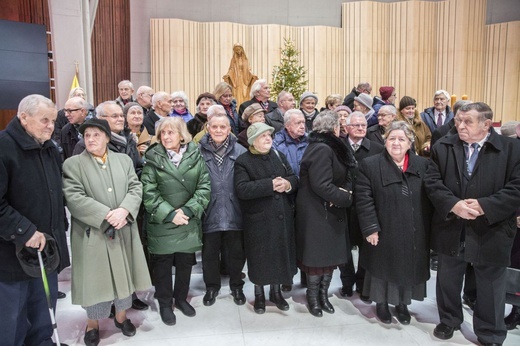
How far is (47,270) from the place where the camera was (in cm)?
257

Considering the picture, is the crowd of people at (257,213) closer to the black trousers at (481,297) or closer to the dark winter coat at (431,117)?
the black trousers at (481,297)

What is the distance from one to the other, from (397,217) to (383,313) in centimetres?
83

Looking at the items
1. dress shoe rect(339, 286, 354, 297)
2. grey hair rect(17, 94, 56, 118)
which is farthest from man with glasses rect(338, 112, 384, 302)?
grey hair rect(17, 94, 56, 118)

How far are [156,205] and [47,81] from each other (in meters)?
5.45

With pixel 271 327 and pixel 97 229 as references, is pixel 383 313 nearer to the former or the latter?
pixel 271 327

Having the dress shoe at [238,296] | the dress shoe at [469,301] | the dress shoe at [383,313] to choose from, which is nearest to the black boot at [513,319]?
the dress shoe at [469,301]

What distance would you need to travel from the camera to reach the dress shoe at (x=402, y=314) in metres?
3.32

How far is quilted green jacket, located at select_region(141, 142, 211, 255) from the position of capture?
3.18 metres

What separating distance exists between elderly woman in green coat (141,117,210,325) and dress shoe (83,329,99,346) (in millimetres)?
511

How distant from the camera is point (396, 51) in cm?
1093

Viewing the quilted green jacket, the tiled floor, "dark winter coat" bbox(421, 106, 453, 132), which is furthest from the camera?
"dark winter coat" bbox(421, 106, 453, 132)

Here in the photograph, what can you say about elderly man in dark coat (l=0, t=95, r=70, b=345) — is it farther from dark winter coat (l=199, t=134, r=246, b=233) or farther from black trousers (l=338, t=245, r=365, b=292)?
black trousers (l=338, t=245, r=365, b=292)

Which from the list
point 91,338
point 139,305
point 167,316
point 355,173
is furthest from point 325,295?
point 91,338

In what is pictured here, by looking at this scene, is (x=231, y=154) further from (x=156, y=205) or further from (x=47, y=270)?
(x=47, y=270)
